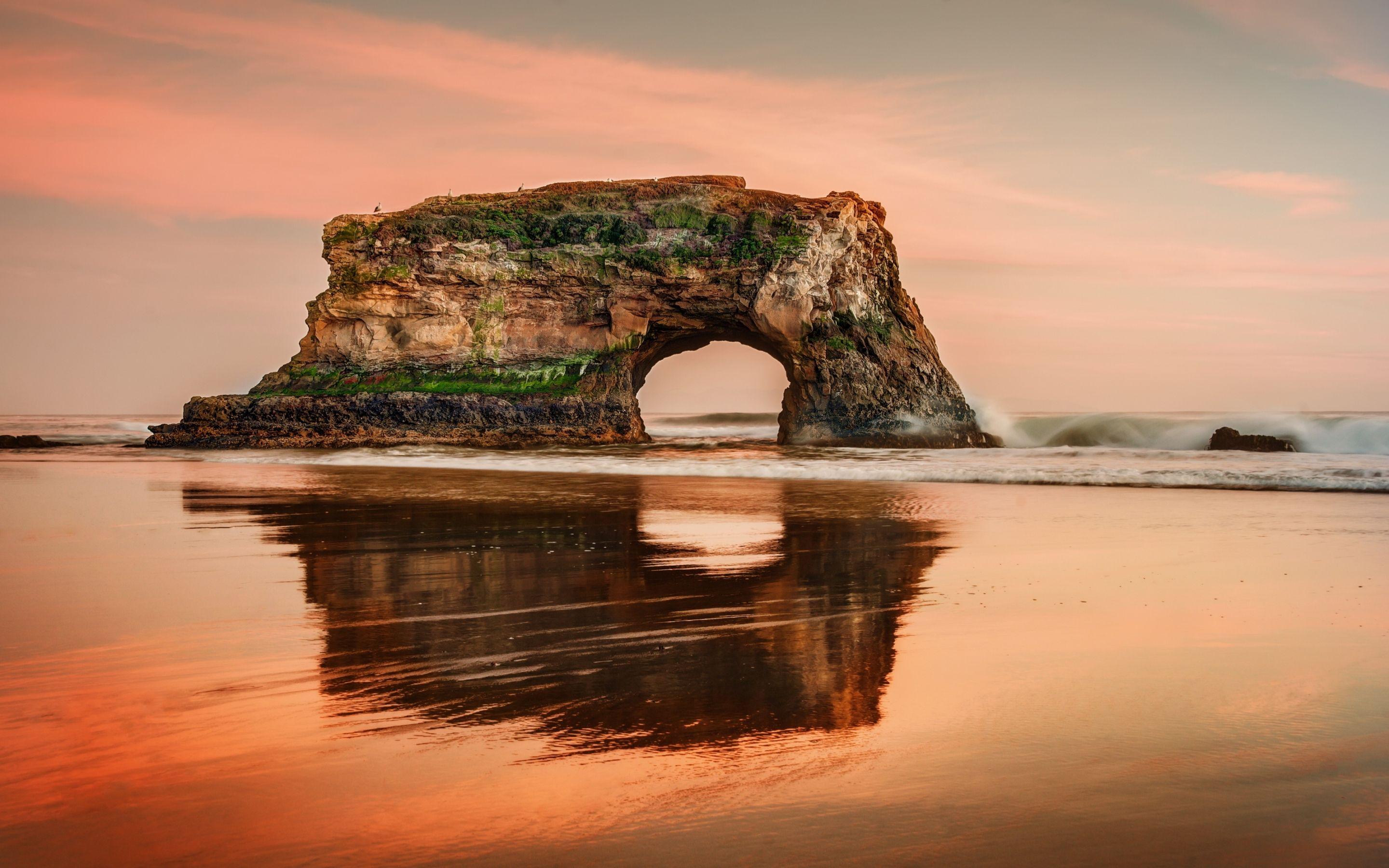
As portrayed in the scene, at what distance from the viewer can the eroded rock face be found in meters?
24.2

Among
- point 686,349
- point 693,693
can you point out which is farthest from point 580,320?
point 693,693

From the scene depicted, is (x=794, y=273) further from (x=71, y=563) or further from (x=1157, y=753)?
(x=1157, y=753)

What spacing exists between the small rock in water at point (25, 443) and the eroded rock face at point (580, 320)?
3139 millimetres

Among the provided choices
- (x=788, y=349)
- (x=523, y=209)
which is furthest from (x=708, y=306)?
(x=523, y=209)

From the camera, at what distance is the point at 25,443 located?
1011 inches

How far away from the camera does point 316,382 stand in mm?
25844

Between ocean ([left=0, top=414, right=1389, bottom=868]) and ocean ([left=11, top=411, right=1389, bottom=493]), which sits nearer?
ocean ([left=0, top=414, right=1389, bottom=868])

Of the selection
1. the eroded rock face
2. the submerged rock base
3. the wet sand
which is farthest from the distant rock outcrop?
the wet sand

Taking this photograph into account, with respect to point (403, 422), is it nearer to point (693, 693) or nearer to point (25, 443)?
point (25, 443)

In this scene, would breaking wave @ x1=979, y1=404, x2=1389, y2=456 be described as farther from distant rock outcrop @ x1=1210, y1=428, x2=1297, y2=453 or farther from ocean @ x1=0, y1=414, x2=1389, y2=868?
ocean @ x1=0, y1=414, x2=1389, y2=868

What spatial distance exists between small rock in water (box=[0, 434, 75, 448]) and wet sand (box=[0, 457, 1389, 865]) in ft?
74.2

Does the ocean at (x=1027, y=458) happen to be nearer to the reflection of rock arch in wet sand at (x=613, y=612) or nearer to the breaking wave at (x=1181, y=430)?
the breaking wave at (x=1181, y=430)

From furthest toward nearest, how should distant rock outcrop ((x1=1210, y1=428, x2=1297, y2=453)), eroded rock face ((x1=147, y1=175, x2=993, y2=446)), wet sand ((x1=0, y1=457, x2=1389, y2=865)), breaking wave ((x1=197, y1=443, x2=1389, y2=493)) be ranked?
eroded rock face ((x1=147, y1=175, x2=993, y2=446)) < distant rock outcrop ((x1=1210, y1=428, x2=1297, y2=453)) < breaking wave ((x1=197, y1=443, x2=1389, y2=493)) < wet sand ((x1=0, y1=457, x2=1389, y2=865))

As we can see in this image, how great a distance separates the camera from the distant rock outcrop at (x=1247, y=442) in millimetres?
21484
